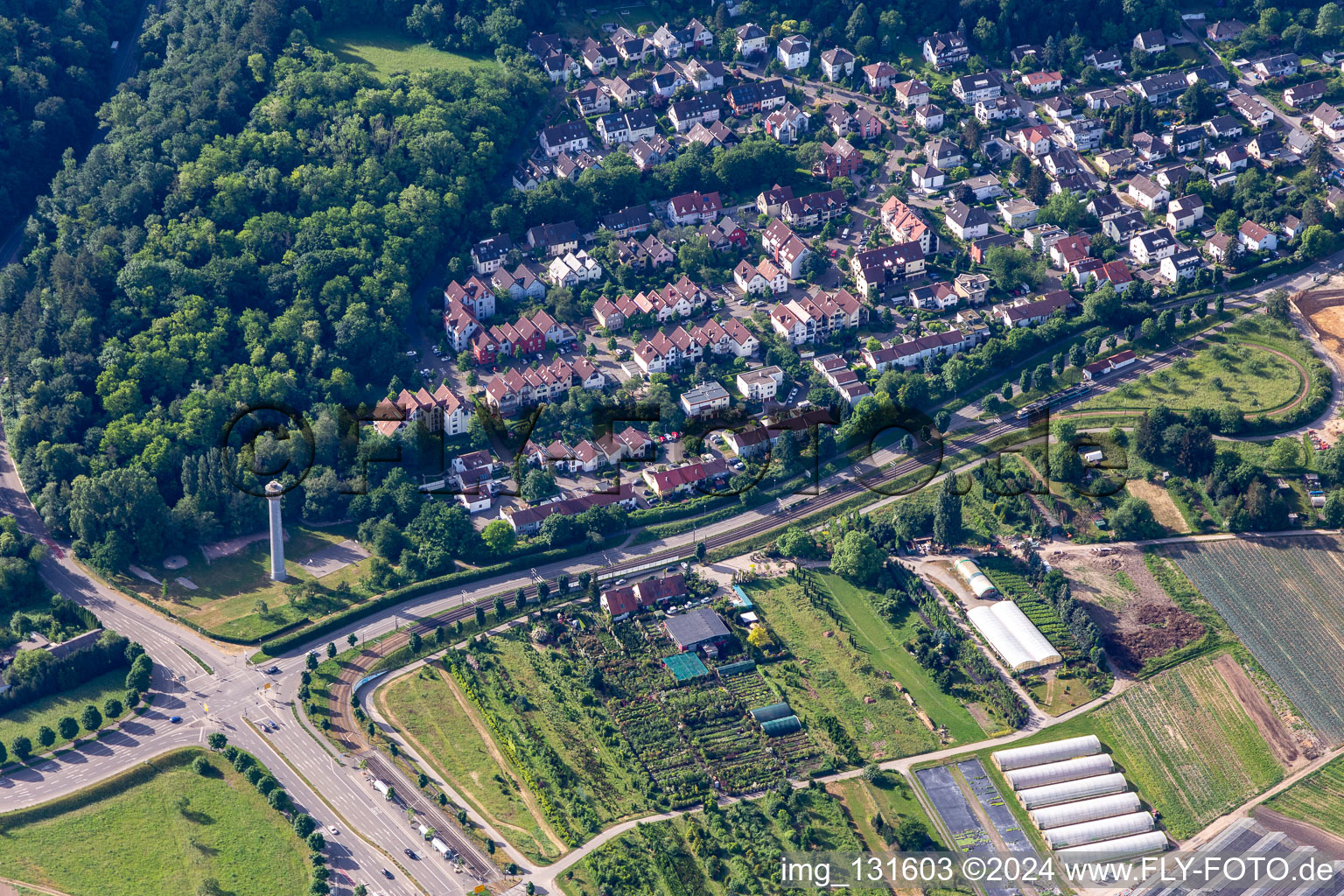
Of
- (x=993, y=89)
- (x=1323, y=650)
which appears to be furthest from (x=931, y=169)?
(x=1323, y=650)

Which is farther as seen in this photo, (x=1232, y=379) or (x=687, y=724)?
(x=1232, y=379)

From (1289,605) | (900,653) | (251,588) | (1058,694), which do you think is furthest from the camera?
(251,588)

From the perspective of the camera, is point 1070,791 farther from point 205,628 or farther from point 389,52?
point 389,52

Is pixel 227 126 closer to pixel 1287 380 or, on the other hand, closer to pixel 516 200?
pixel 516 200

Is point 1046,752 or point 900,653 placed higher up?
point 900,653

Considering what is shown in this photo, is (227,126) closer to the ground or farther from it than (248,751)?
farther from it

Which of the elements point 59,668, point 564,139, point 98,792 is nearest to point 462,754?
point 98,792

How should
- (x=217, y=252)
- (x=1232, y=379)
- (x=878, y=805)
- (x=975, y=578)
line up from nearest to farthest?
1. (x=878, y=805)
2. (x=975, y=578)
3. (x=1232, y=379)
4. (x=217, y=252)

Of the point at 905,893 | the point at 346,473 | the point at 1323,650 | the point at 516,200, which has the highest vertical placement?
the point at 516,200
